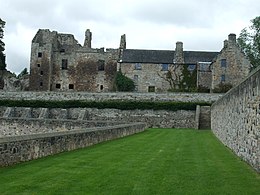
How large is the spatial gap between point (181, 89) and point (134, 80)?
275 inches

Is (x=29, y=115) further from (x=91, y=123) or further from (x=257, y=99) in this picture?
(x=257, y=99)

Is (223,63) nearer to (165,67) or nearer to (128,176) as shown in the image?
(165,67)

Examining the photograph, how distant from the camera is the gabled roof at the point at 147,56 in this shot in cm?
5841

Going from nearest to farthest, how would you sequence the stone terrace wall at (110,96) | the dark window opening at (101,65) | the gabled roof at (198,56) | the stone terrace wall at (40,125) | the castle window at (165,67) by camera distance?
the stone terrace wall at (40,125) < the stone terrace wall at (110,96) < the castle window at (165,67) < the gabled roof at (198,56) < the dark window opening at (101,65)

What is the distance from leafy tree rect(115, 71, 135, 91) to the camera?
189 ft

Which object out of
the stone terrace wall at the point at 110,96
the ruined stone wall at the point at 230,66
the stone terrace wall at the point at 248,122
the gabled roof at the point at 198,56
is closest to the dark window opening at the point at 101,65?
the gabled roof at the point at 198,56

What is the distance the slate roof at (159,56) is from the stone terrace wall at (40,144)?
136 feet

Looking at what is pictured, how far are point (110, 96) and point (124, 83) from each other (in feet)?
34.3

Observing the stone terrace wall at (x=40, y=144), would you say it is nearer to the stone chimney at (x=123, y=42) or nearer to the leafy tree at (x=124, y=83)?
the leafy tree at (x=124, y=83)

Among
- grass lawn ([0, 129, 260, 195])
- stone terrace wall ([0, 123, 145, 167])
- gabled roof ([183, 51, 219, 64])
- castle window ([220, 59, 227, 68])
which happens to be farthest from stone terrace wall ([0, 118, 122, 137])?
gabled roof ([183, 51, 219, 64])

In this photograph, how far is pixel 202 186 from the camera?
7.84 metres

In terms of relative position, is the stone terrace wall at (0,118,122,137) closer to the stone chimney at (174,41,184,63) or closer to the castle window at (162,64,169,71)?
the castle window at (162,64,169,71)

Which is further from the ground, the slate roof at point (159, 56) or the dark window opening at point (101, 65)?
the slate roof at point (159, 56)

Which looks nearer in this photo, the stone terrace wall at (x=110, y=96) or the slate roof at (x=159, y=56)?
the stone terrace wall at (x=110, y=96)
